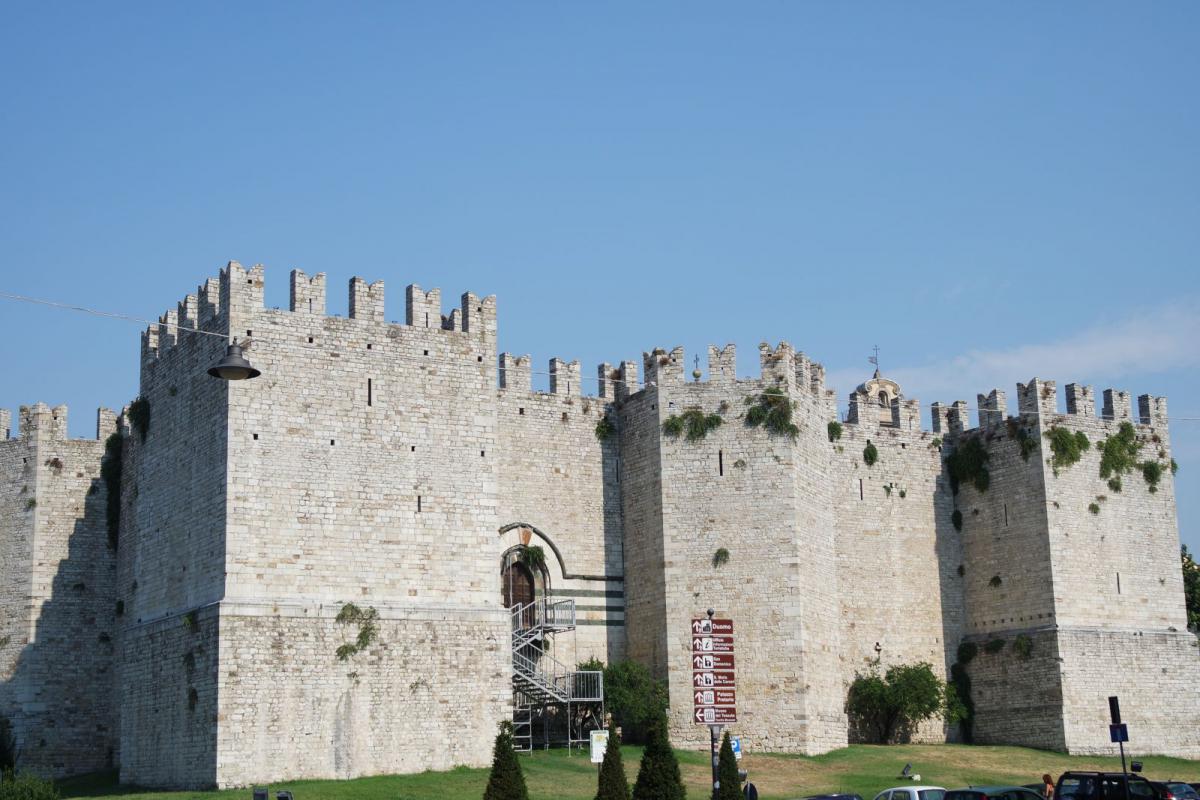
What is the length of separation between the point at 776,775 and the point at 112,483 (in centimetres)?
1812

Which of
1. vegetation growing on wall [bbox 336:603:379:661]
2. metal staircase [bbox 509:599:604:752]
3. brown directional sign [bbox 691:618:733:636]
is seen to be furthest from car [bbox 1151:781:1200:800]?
vegetation growing on wall [bbox 336:603:379:661]

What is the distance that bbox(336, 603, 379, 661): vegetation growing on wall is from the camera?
102ft

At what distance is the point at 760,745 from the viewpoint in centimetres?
3534

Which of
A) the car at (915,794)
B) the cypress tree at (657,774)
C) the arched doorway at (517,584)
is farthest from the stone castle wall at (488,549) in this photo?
the car at (915,794)

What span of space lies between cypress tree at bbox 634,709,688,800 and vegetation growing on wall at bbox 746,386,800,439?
1214 cm

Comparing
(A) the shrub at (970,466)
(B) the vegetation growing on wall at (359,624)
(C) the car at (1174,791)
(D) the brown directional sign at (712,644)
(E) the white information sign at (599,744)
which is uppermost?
(A) the shrub at (970,466)

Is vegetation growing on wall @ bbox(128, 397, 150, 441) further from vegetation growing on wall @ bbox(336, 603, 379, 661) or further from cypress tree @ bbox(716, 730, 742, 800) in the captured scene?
cypress tree @ bbox(716, 730, 742, 800)

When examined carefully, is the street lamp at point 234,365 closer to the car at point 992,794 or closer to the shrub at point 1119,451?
the car at point 992,794

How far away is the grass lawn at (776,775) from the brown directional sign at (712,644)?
7676 mm

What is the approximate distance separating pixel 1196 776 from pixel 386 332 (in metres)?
22.5

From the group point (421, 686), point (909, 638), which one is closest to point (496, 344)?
point (421, 686)

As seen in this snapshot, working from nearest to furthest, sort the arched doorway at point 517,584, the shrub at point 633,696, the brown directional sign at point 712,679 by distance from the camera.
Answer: the brown directional sign at point 712,679 < the shrub at point 633,696 < the arched doorway at point 517,584

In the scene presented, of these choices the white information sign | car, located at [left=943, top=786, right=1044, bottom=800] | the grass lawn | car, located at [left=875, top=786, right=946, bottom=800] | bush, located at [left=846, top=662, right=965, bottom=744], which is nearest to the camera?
car, located at [left=943, top=786, right=1044, bottom=800]

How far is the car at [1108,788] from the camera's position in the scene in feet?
88.7
